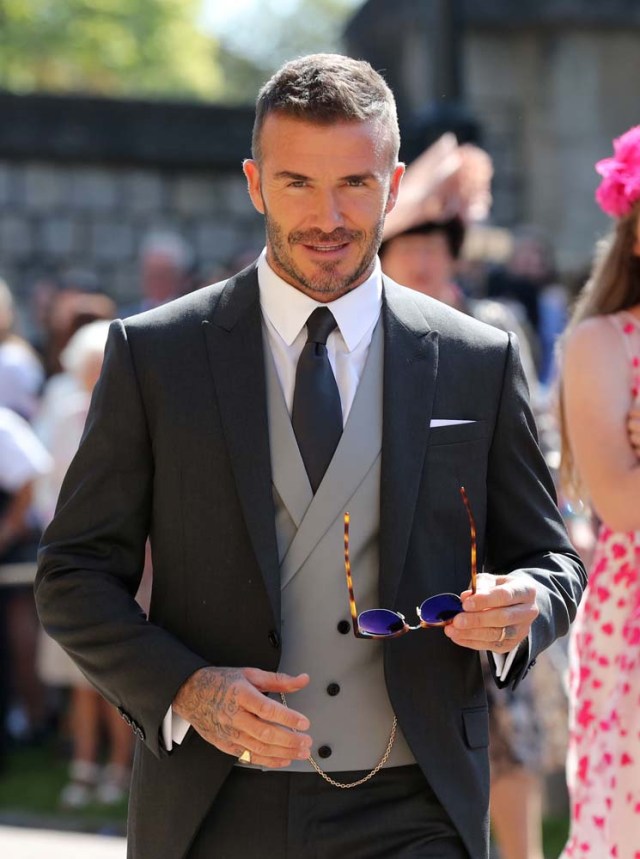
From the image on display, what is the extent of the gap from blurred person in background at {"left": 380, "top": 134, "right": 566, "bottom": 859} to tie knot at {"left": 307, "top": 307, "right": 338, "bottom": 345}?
216cm

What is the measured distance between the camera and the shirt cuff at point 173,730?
122 inches

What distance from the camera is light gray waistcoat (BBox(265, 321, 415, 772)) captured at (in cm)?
313

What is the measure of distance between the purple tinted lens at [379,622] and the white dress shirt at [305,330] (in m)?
0.47

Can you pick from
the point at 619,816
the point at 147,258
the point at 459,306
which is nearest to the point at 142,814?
the point at 619,816

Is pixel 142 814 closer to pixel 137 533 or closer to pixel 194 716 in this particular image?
pixel 194 716

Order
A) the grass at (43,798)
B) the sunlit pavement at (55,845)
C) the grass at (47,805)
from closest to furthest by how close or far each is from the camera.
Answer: the sunlit pavement at (55,845) → the grass at (47,805) → the grass at (43,798)

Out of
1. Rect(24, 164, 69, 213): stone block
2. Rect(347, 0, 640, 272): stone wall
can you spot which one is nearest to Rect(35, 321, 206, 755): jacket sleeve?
Rect(24, 164, 69, 213): stone block

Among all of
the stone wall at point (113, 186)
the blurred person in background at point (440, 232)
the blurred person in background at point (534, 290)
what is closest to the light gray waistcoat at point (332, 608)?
the blurred person in background at point (440, 232)

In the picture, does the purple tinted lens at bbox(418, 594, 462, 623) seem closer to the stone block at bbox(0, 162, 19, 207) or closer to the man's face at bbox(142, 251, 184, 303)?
the man's face at bbox(142, 251, 184, 303)

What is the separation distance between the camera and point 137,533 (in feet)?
10.6

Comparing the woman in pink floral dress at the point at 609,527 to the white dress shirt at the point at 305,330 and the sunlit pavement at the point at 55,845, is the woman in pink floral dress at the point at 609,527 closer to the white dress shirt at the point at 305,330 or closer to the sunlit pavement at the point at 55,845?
the white dress shirt at the point at 305,330

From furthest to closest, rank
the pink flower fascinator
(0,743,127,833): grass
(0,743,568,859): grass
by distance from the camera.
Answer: (0,743,127,833): grass → (0,743,568,859): grass → the pink flower fascinator

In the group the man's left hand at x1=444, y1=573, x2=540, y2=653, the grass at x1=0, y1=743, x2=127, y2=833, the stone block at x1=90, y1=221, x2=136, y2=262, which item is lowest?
the grass at x1=0, y1=743, x2=127, y2=833

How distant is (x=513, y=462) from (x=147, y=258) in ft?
24.5
